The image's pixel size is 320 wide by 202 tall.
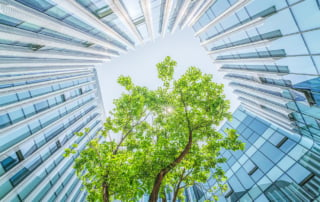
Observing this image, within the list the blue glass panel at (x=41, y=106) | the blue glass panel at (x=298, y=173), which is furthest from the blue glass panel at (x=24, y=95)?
the blue glass panel at (x=298, y=173)

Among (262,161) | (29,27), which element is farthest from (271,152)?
(29,27)

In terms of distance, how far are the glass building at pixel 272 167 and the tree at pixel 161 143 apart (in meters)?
3.89

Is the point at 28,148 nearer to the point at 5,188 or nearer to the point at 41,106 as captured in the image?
the point at 5,188

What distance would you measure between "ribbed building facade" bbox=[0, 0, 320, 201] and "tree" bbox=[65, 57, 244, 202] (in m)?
2.39

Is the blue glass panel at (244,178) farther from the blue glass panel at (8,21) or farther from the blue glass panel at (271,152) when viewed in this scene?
the blue glass panel at (8,21)

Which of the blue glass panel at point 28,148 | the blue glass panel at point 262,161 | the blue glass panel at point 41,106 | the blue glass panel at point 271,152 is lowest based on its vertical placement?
the blue glass panel at point 262,161

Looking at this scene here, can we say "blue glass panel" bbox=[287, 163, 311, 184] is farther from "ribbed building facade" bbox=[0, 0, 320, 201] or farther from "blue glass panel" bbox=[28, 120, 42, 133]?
"blue glass panel" bbox=[28, 120, 42, 133]

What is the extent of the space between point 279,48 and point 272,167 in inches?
460

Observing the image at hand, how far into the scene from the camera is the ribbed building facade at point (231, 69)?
1126cm

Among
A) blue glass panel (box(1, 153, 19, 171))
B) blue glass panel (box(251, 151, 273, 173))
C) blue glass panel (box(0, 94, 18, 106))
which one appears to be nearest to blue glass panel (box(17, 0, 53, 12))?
blue glass panel (box(0, 94, 18, 106))

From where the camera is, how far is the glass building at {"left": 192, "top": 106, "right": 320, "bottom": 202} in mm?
13382

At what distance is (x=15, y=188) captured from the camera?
14180 millimetres

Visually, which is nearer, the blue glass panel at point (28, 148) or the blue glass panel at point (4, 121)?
the blue glass panel at point (4, 121)

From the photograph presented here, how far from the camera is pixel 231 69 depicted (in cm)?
2633
